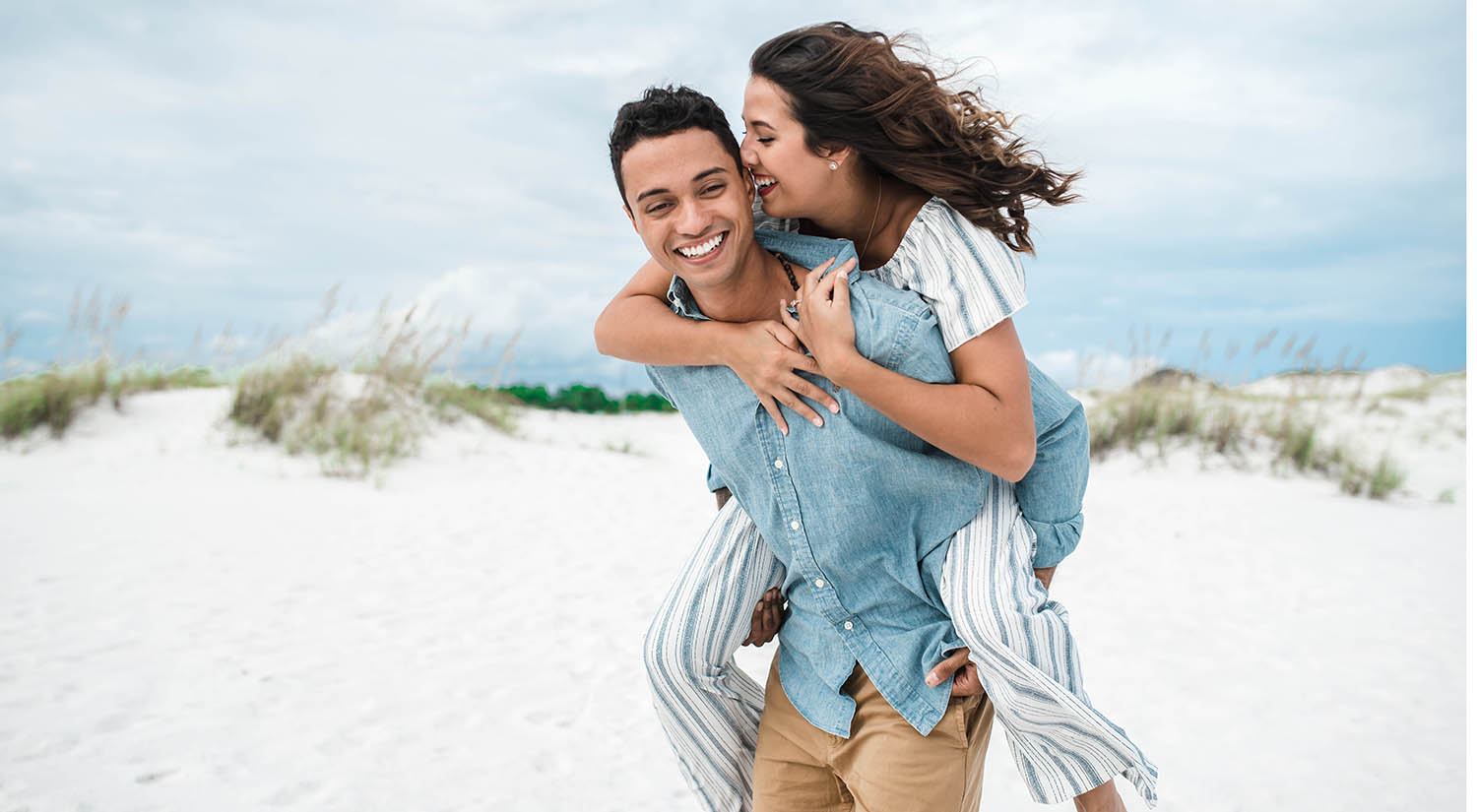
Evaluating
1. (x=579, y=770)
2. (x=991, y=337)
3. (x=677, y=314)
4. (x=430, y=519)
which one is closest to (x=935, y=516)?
(x=991, y=337)

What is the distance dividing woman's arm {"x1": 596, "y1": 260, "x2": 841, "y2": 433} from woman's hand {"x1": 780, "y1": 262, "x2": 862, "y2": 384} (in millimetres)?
56

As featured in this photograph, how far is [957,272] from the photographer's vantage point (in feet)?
5.90

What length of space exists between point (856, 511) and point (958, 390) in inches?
14.2

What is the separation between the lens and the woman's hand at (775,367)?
183 cm

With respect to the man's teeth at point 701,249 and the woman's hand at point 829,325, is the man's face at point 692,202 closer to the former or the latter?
the man's teeth at point 701,249

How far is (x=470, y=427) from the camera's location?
9711 mm

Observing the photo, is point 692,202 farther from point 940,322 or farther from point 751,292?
point 940,322

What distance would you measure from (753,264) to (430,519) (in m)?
5.56

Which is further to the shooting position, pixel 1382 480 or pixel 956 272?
pixel 1382 480

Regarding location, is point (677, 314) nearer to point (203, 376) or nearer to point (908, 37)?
point (908, 37)

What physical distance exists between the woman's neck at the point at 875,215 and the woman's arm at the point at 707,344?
298 millimetres

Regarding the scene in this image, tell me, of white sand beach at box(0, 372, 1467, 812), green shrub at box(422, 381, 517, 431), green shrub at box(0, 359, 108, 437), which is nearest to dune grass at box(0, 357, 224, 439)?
green shrub at box(0, 359, 108, 437)

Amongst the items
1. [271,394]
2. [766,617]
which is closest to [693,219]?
[766,617]

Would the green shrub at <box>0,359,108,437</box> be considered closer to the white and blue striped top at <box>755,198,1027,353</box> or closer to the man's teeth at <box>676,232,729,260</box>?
the man's teeth at <box>676,232,729,260</box>
